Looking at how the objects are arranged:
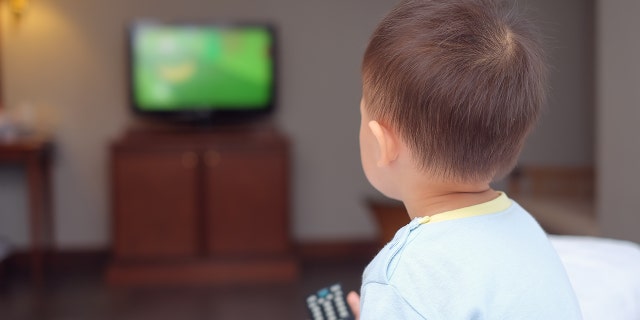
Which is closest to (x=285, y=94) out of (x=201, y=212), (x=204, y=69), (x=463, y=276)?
(x=204, y=69)

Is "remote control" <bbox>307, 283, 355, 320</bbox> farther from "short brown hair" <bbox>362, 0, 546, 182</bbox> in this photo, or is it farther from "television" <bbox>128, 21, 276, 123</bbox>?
"television" <bbox>128, 21, 276, 123</bbox>

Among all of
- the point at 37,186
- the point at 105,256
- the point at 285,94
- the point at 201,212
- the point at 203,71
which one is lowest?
the point at 105,256

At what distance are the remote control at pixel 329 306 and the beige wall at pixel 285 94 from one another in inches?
155

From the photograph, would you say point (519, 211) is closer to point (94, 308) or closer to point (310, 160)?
point (94, 308)

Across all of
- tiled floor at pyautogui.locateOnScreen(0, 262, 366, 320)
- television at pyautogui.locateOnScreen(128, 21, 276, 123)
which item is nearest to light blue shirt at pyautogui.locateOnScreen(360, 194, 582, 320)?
tiled floor at pyautogui.locateOnScreen(0, 262, 366, 320)

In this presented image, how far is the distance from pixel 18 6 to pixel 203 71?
1118 millimetres

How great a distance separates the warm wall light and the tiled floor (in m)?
1.53

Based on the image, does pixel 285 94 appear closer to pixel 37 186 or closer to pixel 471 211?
pixel 37 186

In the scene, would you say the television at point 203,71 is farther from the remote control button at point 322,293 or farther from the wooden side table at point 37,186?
the remote control button at point 322,293

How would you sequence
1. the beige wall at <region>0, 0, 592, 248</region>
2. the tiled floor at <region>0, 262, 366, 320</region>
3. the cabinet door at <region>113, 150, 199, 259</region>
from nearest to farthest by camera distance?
the tiled floor at <region>0, 262, 366, 320</region>
the cabinet door at <region>113, 150, 199, 259</region>
the beige wall at <region>0, 0, 592, 248</region>

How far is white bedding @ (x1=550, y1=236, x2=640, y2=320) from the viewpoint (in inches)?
46.9

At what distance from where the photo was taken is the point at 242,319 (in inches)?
154

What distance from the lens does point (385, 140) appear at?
3.09 feet

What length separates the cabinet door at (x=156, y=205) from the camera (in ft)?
15.2
